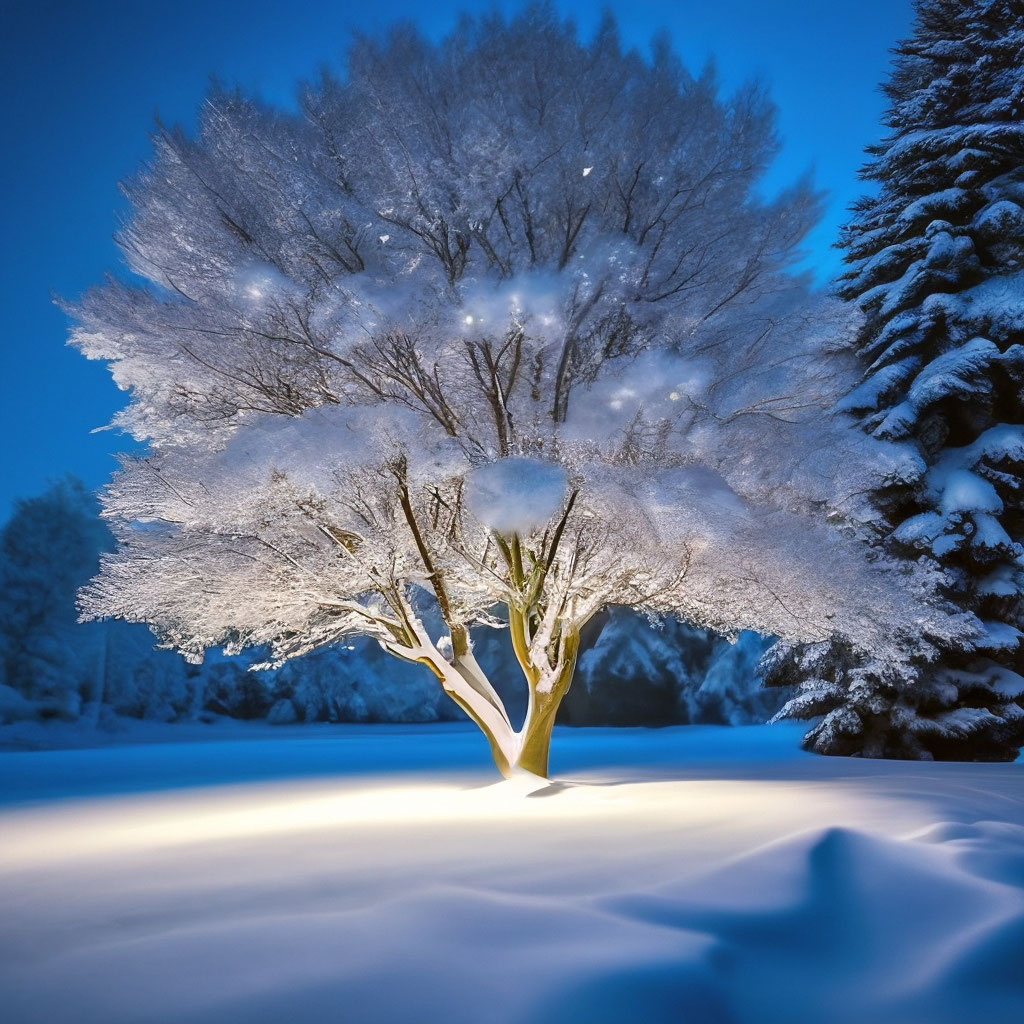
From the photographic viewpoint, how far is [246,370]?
6.45 meters

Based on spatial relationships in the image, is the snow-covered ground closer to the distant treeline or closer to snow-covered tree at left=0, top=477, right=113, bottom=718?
the distant treeline

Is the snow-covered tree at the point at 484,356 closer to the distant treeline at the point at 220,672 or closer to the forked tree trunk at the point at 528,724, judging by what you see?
the forked tree trunk at the point at 528,724

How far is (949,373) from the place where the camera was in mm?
9430

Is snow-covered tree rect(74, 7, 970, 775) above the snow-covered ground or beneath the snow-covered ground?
above

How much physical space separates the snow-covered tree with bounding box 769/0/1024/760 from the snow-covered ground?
16.2 ft

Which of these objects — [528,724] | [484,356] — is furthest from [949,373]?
[528,724]

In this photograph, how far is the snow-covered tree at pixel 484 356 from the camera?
5.78 m

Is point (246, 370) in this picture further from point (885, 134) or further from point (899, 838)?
point (885, 134)

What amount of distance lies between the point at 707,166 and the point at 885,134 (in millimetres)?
7908

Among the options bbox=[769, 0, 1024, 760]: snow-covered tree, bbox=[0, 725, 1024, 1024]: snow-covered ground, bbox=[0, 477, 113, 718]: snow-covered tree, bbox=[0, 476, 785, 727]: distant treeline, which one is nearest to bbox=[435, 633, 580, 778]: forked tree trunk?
bbox=[0, 725, 1024, 1024]: snow-covered ground

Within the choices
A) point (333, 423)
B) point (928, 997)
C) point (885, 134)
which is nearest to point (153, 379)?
point (333, 423)

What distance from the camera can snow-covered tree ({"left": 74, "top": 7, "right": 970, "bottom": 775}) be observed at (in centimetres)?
578

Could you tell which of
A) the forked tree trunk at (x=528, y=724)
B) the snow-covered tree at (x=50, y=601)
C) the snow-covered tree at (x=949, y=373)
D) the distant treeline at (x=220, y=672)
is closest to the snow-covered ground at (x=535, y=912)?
the forked tree trunk at (x=528, y=724)

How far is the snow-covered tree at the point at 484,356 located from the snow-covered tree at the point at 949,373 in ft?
9.07
